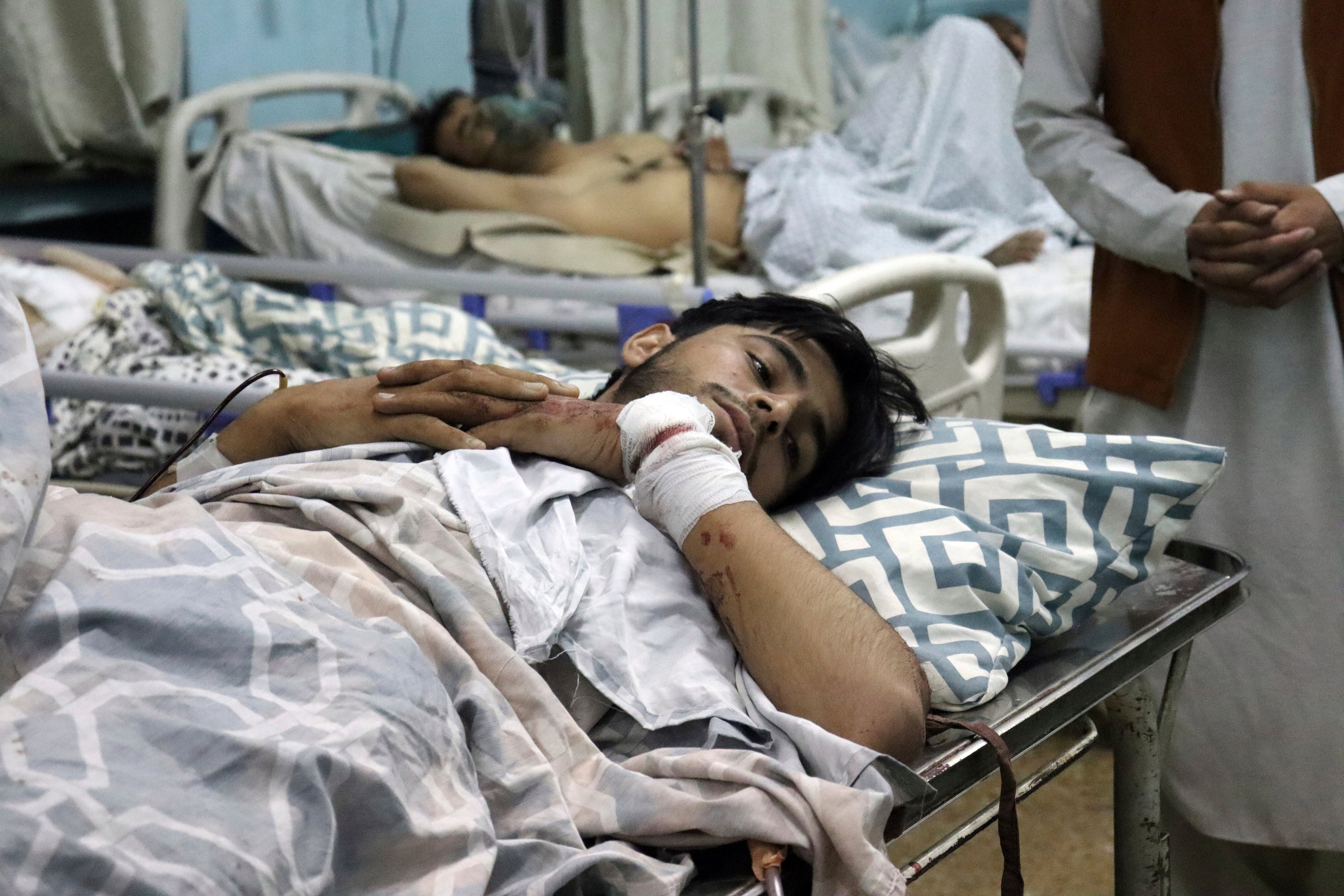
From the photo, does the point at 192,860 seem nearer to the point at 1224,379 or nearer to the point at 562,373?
the point at 562,373

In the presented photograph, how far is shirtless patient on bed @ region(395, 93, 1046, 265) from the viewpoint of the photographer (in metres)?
3.45

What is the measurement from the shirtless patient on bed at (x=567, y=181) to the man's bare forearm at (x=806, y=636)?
235cm

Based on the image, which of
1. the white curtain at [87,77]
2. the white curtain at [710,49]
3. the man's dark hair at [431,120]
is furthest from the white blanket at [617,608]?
the white curtain at [710,49]

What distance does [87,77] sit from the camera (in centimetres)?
314

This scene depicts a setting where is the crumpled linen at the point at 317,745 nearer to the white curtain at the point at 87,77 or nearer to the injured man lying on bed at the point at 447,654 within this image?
the injured man lying on bed at the point at 447,654

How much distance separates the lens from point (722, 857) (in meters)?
0.89

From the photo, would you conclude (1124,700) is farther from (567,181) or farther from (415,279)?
(567,181)

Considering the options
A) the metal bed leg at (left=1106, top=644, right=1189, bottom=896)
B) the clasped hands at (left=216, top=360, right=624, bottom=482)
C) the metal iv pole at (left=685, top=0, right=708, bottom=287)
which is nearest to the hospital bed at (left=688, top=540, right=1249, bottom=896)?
the metal bed leg at (left=1106, top=644, right=1189, bottom=896)

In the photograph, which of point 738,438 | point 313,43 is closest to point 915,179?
point 313,43

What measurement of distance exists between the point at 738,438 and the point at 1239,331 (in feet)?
2.78

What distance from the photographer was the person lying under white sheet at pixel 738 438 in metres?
0.98

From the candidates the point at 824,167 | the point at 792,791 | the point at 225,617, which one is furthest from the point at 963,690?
the point at 824,167

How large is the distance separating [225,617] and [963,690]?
2.09 ft

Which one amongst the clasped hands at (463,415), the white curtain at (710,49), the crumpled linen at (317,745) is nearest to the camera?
the crumpled linen at (317,745)
